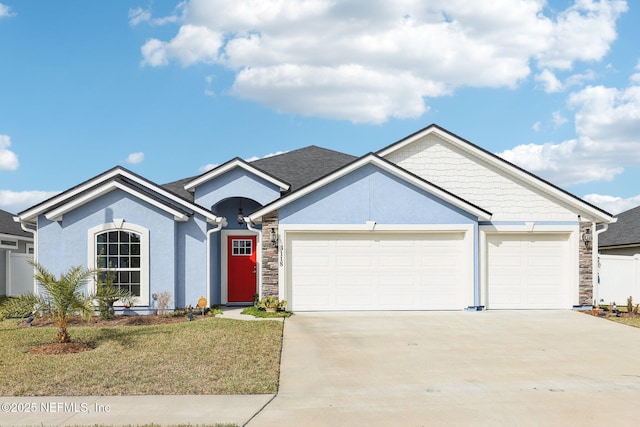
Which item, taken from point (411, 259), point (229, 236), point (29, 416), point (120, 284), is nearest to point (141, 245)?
point (120, 284)

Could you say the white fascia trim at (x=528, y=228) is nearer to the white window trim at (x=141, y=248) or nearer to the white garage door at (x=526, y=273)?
the white garage door at (x=526, y=273)

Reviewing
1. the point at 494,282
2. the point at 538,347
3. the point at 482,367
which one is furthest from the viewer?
the point at 494,282

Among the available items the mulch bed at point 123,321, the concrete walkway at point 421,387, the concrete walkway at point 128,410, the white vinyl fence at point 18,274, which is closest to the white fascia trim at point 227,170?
the mulch bed at point 123,321

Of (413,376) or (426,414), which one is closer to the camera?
(426,414)

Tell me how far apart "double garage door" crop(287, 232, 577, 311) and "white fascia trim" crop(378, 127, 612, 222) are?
255cm

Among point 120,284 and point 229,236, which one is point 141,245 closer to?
point 120,284

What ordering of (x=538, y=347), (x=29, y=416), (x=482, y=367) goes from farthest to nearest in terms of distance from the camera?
1. (x=538, y=347)
2. (x=482, y=367)
3. (x=29, y=416)

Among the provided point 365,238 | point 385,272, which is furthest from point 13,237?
point 385,272

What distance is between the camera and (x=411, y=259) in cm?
1562

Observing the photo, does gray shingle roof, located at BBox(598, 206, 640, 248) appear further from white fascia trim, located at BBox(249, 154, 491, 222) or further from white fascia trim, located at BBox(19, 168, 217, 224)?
white fascia trim, located at BBox(19, 168, 217, 224)

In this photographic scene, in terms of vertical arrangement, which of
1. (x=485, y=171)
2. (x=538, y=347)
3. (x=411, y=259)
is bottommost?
(x=538, y=347)

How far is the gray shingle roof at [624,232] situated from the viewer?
22.9m

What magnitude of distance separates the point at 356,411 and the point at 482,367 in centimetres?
321

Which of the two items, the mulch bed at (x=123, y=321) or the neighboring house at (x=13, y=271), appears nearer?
the mulch bed at (x=123, y=321)
